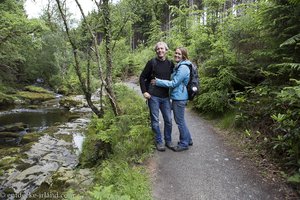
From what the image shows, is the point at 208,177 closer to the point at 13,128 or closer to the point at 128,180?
the point at 128,180

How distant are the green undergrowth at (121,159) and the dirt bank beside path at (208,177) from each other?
10.6 inches

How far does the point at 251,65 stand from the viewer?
761cm

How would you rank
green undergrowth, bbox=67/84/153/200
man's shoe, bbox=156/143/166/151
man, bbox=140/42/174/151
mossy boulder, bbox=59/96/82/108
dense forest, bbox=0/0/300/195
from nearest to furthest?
green undergrowth, bbox=67/84/153/200, dense forest, bbox=0/0/300/195, man, bbox=140/42/174/151, man's shoe, bbox=156/143/166/151, mossy boulder, bbox=59/96/82/108

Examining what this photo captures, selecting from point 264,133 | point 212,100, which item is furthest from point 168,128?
point 212,100

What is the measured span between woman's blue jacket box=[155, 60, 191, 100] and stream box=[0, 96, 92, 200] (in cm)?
274

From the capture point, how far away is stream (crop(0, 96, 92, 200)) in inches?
274

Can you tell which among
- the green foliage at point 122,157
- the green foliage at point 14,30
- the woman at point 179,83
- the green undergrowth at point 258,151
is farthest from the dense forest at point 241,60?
the green foliage at point 14,30

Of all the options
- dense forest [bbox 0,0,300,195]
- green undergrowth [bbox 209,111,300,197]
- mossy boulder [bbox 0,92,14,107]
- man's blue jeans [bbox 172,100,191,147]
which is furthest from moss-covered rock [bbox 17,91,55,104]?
man's blue jeans [bbox 172,100,191,147]

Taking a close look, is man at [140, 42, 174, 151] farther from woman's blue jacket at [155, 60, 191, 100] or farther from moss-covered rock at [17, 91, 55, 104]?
moss-covered rock at [17, 91, 55, 104]

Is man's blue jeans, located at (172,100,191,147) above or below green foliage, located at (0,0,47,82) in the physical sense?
below

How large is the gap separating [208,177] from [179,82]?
1.93 meters

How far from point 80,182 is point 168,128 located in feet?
7.83

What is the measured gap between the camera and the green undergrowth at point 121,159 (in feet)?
13.6

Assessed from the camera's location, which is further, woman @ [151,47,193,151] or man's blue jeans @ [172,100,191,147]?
man's blue jeans @ [172,100,191,147]
